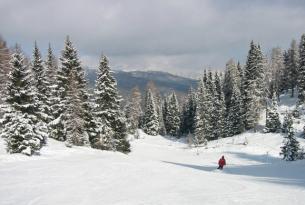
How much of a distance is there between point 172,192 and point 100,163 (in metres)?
12.0

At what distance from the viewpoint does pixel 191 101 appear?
10744 cm

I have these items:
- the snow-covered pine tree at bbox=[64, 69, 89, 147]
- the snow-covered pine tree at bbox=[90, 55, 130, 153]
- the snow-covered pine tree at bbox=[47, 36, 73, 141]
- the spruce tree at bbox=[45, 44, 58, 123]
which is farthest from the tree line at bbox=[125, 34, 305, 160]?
the spruce tree at bbox=[45, 44, 58, 123]

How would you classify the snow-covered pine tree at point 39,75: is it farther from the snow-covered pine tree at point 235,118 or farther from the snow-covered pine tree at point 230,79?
the snow-covered pine tree at point 230,79

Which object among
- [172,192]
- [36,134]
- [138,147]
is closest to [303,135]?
[138,147]

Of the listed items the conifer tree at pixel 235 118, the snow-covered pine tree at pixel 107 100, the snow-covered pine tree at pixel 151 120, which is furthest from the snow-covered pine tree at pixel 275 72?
the snow-covered pine tree at pixel 107 100

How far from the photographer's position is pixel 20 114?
31047 mm

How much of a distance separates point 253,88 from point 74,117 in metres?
43.7

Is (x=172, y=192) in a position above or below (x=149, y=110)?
below

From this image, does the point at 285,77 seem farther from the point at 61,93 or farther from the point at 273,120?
the point at 61,93

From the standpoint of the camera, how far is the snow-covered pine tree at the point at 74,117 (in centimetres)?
4047

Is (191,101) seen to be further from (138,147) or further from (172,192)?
(172,192)

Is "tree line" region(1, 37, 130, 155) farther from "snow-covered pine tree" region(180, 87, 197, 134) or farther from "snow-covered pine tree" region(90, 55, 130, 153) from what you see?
"snow-covered pine tree" region(180, 87, 197, 134)

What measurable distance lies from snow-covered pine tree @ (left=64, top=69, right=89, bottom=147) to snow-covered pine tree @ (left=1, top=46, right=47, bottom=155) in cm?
709

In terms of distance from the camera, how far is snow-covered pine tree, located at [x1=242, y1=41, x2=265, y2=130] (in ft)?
242
